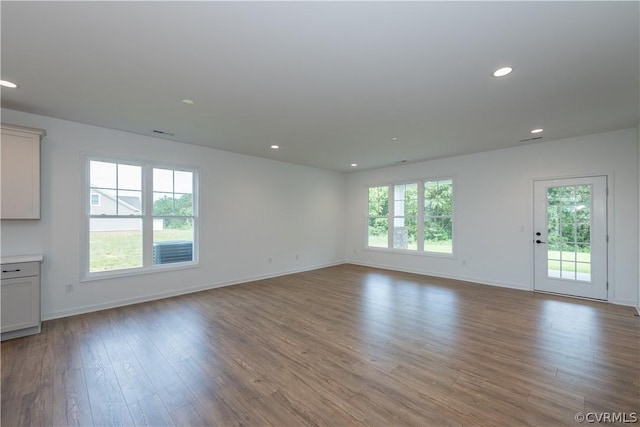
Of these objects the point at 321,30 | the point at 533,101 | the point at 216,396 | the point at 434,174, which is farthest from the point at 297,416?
the point at 434,174

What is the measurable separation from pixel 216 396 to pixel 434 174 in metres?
6.13

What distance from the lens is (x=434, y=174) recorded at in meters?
6.61

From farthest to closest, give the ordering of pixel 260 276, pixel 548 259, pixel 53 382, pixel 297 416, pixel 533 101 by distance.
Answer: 1. pixel 260 276
2. pixel 548 259
3. pixel 533 101
4. pixel 53 382
5. pixel 297 416

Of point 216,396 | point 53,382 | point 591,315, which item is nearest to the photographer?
point 216,396

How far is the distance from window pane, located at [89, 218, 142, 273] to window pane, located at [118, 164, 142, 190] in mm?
548

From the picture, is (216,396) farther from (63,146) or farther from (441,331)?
(63,146)

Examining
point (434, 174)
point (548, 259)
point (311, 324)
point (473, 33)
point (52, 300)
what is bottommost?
point (311, 324)

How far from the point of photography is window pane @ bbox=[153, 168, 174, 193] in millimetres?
4914

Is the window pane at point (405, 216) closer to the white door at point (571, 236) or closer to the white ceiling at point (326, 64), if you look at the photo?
the white door at point (571, 236)

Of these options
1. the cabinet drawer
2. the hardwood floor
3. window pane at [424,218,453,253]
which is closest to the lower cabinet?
the cabinet drawer

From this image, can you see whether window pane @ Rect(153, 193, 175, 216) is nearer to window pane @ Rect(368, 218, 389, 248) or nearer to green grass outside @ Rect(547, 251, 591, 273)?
window pane @ Rect(368, 218, 389, 248)

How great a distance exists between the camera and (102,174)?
439 centimetres

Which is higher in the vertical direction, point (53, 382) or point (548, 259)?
point (548, 259)

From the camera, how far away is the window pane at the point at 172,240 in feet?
16.2
